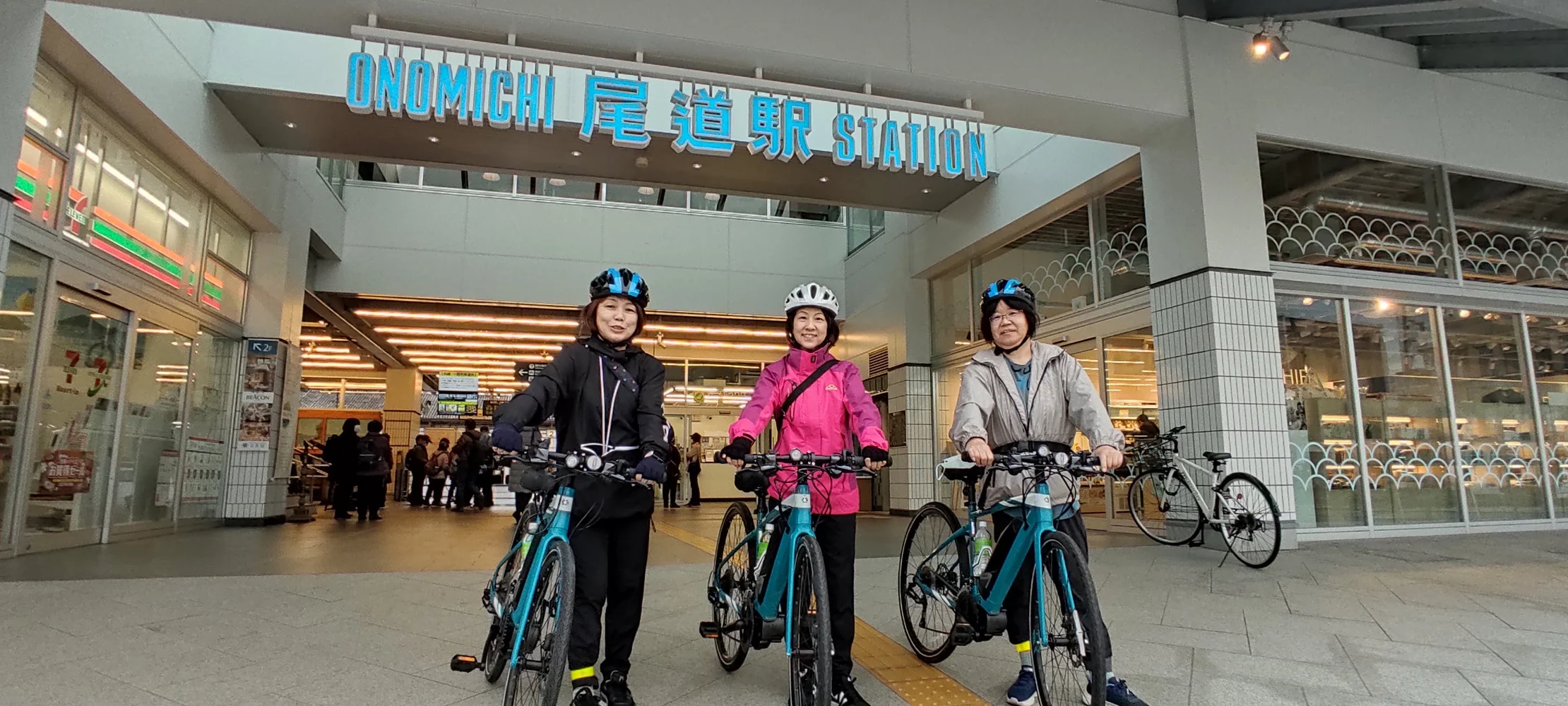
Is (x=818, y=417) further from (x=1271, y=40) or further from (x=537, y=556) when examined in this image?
(x=1271, y=40)

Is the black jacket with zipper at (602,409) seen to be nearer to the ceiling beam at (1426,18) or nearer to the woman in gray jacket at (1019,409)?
the woman in gray jacket at (1019,409)

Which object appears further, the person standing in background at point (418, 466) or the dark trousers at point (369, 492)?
the person standing in background at point (418, 466)

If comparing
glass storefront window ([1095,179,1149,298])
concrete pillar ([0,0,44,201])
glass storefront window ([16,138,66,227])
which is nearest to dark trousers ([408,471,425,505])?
glass storefront window ([16,138,66,227])

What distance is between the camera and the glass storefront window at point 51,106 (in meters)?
5.75

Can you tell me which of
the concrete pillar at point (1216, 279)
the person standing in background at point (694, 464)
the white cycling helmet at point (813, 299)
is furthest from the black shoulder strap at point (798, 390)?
the person standing in background at point (694, 464)

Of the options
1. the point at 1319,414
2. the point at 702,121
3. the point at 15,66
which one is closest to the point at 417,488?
the point at 15,66

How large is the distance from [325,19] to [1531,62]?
→ 10033 mm

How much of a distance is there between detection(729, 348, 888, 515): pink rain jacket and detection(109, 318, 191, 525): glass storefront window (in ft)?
25.2

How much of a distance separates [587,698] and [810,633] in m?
0.70

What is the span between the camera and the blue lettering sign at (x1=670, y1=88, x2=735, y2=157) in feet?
19.3

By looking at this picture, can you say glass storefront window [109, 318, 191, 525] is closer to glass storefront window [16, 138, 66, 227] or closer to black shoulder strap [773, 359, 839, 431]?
glass storefront window [16, 138, 66, 227]

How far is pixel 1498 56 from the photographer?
283 inches

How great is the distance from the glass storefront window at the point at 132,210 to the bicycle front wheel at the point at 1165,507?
921 centimetres

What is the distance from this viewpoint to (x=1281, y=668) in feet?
9.50
